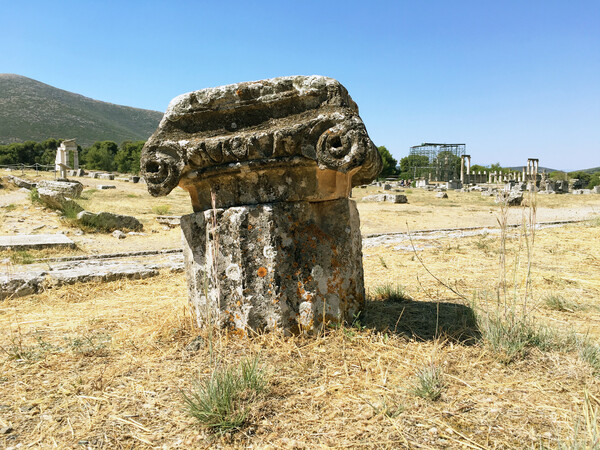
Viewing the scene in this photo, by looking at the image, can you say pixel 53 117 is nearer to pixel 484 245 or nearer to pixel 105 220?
pixel 105 220

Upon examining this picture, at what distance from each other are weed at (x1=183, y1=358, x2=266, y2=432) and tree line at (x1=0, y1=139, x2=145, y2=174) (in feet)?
160

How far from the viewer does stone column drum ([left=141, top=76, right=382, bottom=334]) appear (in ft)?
8.46

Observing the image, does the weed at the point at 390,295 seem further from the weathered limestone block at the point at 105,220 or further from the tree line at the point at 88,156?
the tree line at the point at 88,156

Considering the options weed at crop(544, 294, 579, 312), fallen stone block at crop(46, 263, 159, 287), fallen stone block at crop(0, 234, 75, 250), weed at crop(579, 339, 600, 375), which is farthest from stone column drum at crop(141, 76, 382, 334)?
fallen stone block at crop(0, 234, 75, 250)

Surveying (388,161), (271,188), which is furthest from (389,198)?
(388,161)

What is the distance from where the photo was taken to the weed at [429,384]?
1.92 meters


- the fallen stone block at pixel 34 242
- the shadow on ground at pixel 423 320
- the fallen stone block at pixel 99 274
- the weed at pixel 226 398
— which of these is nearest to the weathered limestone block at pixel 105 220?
the fallen stone block at pixel 34 242

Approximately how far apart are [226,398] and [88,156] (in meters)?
55.9

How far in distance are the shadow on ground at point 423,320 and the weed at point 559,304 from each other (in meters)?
0.74

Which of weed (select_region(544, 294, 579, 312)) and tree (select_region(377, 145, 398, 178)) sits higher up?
tree (select_region(377, 145, 398, 178))

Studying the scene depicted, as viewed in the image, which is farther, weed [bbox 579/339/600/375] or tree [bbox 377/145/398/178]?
tree [bbox 377/145/398/178]

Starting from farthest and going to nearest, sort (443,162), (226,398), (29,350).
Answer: (443,162) < (29,350) < (226,398)

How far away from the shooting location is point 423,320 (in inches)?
120

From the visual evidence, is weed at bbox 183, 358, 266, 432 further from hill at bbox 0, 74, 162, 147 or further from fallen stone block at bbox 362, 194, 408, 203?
hill at bbox 0, 74, 162, 147
